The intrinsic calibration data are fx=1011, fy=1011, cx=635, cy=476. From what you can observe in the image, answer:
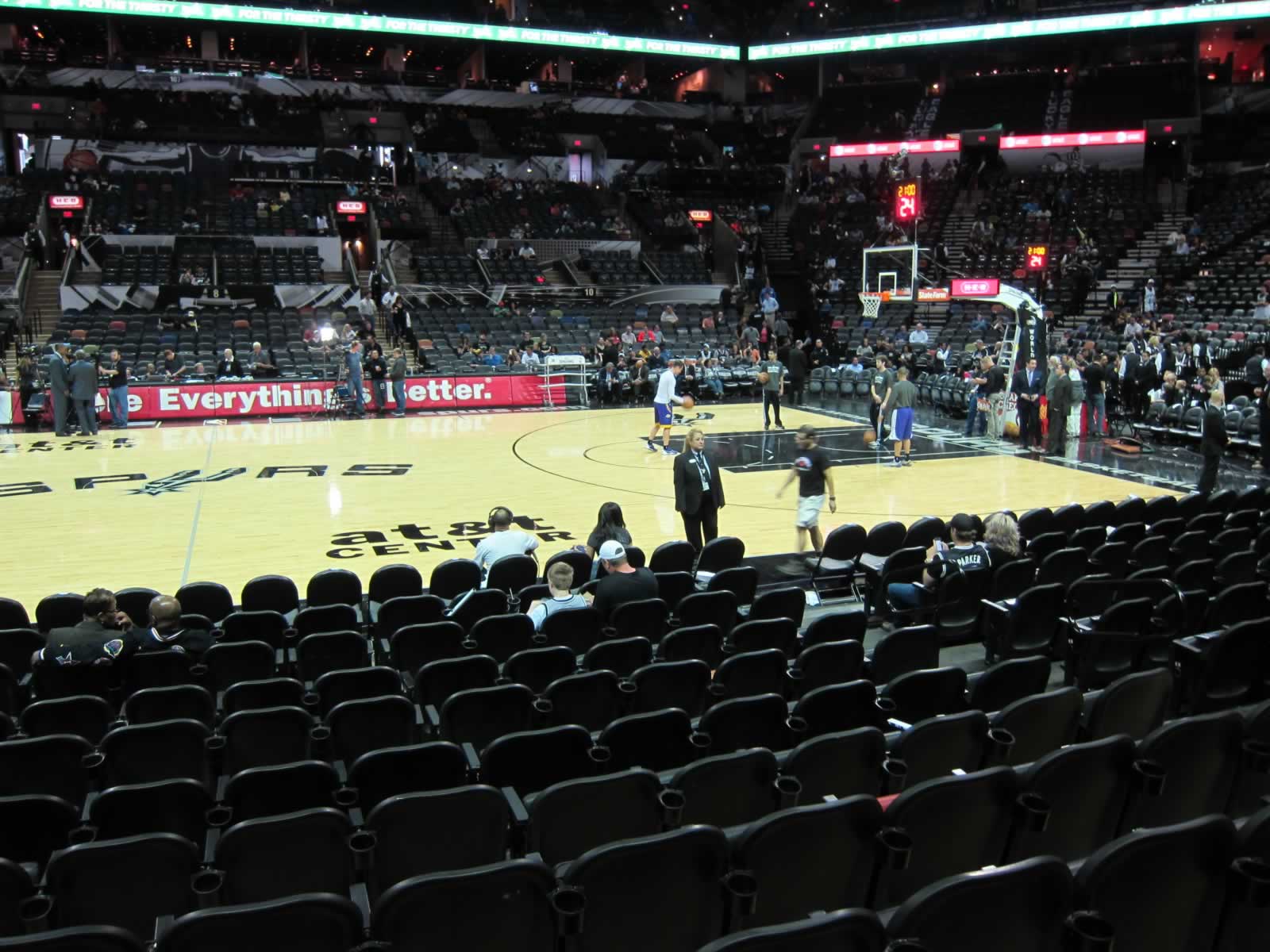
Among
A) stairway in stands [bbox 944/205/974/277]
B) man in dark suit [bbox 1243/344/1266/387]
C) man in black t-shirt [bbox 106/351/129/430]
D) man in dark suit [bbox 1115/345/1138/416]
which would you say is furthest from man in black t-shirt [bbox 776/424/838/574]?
stairway in stands [bbox 944/205/974/277]

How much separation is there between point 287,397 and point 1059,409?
14.7 metres

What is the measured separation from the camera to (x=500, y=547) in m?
7.58

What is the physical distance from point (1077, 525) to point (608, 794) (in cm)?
668


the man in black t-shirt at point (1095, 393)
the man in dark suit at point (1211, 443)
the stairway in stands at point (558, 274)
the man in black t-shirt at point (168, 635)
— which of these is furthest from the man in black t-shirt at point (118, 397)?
the man in dark suit at point (1211, 443)

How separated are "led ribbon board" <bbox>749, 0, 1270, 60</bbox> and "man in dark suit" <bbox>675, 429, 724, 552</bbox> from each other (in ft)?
104

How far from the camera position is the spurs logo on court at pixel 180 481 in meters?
12.8

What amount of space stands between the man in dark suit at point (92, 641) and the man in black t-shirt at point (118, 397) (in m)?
14.4

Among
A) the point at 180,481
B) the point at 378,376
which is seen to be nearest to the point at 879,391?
the point at 180,481

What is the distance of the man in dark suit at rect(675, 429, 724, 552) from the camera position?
353 inches

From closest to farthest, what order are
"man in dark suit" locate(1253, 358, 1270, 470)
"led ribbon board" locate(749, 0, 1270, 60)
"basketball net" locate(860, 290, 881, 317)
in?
"man in dark suit" locate(1253, 358, 1270, 470)
"basketball net" locate(860, 290, 881, 317)
"led ribbon board" locate(749, 0, 1270, 60)

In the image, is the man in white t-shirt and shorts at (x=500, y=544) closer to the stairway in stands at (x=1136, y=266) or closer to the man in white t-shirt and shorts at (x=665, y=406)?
the man in white t-shirt and shorts at (x=665, y=406)

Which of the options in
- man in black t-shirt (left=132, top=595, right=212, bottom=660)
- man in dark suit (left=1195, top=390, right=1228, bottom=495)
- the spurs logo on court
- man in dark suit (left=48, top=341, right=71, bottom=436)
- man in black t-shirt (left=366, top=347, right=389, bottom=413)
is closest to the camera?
man in black t-shirt (left=132, top=595, right=212, bottom=660)

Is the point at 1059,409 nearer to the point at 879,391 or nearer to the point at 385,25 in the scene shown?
the point at 879,391

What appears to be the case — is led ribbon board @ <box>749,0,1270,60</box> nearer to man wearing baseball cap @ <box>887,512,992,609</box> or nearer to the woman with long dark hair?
man wearing baseball cap @ <box>887,512,992,609</box>
